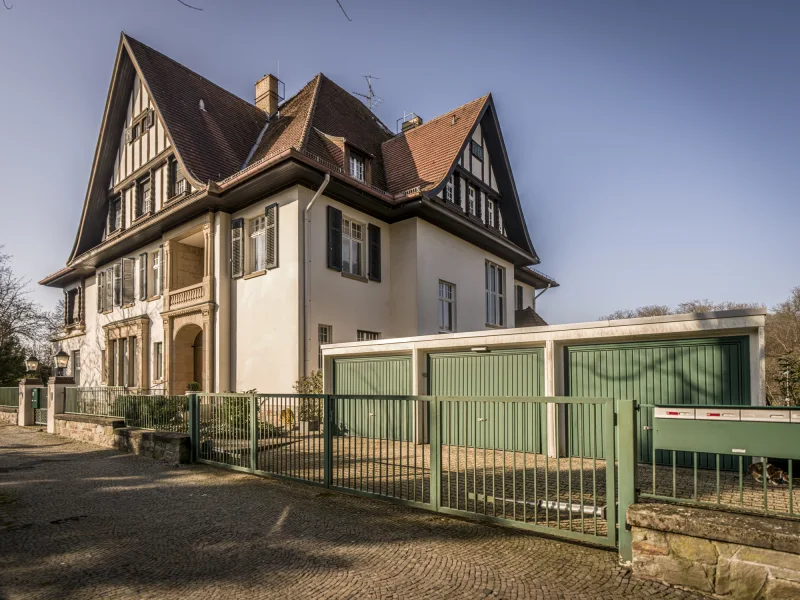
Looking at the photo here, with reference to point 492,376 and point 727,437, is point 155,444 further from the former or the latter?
point 727,437

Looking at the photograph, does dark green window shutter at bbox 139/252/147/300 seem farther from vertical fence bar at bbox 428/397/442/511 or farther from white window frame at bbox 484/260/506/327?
vertical fence bar at bbox 428/397/442/511

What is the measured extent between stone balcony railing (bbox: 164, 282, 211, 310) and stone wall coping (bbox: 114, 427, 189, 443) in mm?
5955

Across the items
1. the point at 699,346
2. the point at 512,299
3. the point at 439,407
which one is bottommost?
the point at 439,407

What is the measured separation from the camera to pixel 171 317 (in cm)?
1892

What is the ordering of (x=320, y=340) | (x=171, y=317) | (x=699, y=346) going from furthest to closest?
(x=171, y=317), (x=320, y=340), (x=699, y=346)

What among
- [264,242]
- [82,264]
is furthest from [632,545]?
[82,264]

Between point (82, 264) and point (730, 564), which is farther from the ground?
point (82, 264)

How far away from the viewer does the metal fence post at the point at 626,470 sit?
14.3ft

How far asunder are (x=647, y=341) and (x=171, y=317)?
15.8 meters

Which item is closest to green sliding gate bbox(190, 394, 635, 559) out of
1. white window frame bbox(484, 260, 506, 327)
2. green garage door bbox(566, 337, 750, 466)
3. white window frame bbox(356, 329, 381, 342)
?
green garage door bbox(566, 337, 750, 466)

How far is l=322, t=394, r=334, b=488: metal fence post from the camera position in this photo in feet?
23.8

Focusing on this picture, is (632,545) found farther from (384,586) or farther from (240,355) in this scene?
(240,355)

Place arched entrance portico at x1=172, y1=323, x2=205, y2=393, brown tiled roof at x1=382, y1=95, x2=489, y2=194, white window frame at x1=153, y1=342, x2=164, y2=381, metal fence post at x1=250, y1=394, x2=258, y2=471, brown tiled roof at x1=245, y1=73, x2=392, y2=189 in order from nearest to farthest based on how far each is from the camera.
A: metal fence post at x1=250, y1=394, x2=258, y2=471 < brown tiled roof at x1=245, y1=73, x2=392, y2=189 < arched entrance portico at x1=172, y1=323, x2=205, y2=393 < brown tiled roof at x1=382, y1=95, x2=489, y2=194 < white window frame at x1=153, y1=342, x2=164, y2=381

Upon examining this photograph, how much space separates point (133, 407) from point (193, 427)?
389 cm
